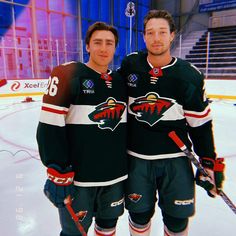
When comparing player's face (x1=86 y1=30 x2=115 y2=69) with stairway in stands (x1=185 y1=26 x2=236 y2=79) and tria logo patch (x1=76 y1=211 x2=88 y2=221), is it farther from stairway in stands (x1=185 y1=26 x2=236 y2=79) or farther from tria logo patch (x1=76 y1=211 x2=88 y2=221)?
stairway in stands (x1=185 y1=26 x2=236 y2=79)

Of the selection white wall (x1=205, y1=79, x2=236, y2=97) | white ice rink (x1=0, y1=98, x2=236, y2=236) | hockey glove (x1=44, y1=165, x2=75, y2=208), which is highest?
hockey glove (x1=44, y1=165, x2=75, y2=208)

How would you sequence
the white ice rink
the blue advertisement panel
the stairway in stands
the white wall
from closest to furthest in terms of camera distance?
the white ice rink
the white wall
the stairway in stands
the blue advertisement panel

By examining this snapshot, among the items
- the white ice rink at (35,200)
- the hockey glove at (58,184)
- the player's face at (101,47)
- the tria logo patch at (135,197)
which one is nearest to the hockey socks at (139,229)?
the tria logo patch at (135,197)

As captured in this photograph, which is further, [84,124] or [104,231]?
[104,231]

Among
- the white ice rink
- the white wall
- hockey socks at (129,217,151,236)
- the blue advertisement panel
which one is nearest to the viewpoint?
hockey socks at (129,217,151,236)

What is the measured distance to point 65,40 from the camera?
11.7 meters

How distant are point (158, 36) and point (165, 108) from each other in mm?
332

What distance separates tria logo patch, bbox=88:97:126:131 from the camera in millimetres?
1146

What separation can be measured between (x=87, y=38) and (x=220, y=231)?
54.0 inches

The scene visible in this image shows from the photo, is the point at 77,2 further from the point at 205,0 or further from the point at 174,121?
the point at 174,121

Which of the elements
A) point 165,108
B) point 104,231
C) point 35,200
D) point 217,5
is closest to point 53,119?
point 165,108

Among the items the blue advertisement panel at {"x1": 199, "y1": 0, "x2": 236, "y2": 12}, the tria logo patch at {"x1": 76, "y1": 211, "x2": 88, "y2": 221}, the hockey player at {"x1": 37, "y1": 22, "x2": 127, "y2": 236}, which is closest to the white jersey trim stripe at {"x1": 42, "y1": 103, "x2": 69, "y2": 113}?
the hockey player at {"x1": 37, "y1": 22, "x2": 127, "y2": 236}

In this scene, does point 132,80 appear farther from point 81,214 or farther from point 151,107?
point 81,214

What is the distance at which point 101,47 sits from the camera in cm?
116
